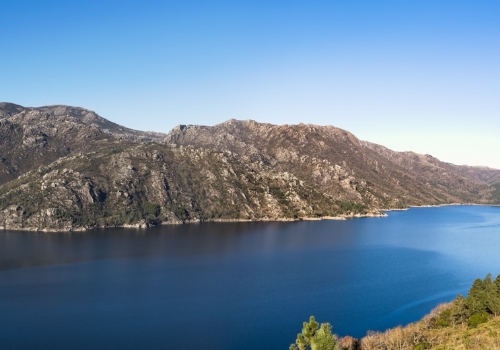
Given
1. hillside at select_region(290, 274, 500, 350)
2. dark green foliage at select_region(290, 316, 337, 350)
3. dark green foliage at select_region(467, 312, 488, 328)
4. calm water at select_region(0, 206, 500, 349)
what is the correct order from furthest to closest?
calm water at select_region(0, 206, 500, 349), dark green foliage at select_region(467, 312, 488, 328), hillside at select_region(290, 274, 500, 350), dark green foliage at select_region(290, 316, 337, 350)

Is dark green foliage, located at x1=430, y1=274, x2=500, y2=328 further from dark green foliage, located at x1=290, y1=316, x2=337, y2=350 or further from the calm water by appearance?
dark green foliage, located at x1=290, y1=316, x2=337, y2=350

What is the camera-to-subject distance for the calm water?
Answer: 101 meters

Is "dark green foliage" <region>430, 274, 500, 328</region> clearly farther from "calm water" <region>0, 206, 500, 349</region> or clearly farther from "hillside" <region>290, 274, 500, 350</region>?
"calm water" <region>0, 206, 500, 349</region>

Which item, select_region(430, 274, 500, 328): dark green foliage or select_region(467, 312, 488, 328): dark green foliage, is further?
select_region(430, 274, 500, 328): dark green foliage

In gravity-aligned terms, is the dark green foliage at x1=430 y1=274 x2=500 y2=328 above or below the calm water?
above

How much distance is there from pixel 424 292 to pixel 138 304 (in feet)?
299

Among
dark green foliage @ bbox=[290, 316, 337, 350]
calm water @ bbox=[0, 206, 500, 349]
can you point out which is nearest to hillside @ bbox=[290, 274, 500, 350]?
dark green foliage @ bbox=[290, 316, 337, 350]

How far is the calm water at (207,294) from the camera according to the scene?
330ft

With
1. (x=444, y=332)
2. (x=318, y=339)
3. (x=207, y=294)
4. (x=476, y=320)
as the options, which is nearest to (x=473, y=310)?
(x=476, y=320)

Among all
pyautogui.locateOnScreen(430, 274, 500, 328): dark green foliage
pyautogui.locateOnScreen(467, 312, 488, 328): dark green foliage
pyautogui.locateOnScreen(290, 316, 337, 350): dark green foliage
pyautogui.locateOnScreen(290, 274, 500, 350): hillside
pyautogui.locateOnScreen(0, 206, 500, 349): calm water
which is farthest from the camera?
pyautogui.locateOnScreen(0, 206, 500, 349): calm water

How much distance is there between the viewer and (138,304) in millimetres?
123188

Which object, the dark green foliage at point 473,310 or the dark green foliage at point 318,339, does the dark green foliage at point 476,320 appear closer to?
the dark green foliage at point 473,310

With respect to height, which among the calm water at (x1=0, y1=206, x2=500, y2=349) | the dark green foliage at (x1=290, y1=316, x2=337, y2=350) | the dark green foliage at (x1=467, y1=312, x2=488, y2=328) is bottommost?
the calm water at (x1=0, y1=206, x2=500, y2=349)

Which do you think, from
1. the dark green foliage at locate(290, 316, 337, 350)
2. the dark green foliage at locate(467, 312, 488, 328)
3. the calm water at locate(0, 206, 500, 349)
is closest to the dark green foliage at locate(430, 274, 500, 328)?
the dark green foliage at locate(467, 312, 488, 328)
